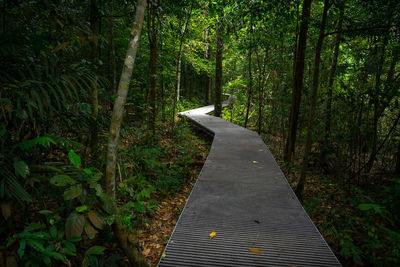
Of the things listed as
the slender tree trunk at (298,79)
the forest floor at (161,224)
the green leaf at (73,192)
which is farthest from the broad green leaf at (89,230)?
the slender tree trunk at (298,79)

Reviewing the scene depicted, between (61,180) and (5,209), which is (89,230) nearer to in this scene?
(61,180)

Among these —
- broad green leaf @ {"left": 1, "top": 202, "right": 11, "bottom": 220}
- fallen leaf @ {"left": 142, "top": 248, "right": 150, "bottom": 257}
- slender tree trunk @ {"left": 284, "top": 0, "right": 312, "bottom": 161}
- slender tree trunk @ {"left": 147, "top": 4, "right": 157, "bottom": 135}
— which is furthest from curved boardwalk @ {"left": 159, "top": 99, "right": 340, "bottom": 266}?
slender tree trunk @ {"left": 147, "top": 4, "right": 157, "bottom": 135}

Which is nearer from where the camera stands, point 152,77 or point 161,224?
point 161,224

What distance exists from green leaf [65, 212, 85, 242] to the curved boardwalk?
911 mm

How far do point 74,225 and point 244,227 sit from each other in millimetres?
1783

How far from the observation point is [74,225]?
1561 millimetres

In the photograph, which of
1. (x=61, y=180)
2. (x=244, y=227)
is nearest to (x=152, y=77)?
(x=244, y=227)

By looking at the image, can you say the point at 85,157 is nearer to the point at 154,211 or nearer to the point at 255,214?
the point at 154,211

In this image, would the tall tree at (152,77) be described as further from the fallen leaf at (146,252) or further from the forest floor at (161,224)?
the fallen leaf at (146,252)

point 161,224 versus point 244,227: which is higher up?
point 244,227

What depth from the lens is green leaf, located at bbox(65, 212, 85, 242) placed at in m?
1.53

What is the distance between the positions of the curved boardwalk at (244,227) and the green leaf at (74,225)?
911mm

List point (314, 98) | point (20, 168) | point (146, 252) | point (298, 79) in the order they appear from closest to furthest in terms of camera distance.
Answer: point (20, 168) → point (146, 252) → point (314, 98) → point (298, 79)

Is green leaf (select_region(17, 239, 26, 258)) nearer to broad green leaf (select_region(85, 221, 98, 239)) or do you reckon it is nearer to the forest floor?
broad green leaf (select_region(85, 221, 98, 239))
